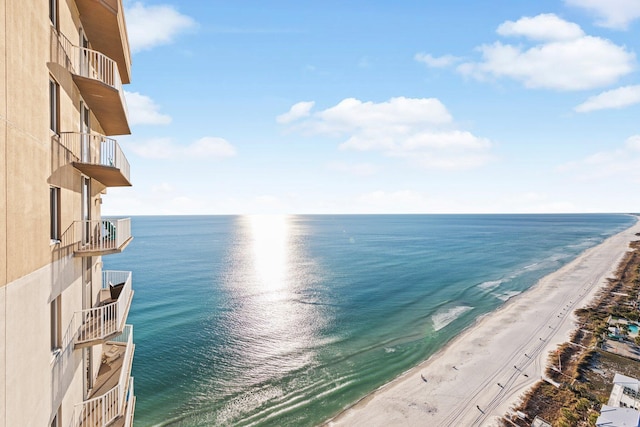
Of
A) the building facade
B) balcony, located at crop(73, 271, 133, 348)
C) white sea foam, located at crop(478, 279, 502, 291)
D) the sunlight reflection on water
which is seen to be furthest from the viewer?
white sea foam, located at crop(478, 279, 502, 291)

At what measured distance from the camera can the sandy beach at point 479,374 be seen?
79.9ft

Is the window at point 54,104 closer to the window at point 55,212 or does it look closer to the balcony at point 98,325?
the window at point 55,212

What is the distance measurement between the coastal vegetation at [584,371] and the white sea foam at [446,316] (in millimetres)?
12107

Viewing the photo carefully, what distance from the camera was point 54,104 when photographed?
33.3 feet

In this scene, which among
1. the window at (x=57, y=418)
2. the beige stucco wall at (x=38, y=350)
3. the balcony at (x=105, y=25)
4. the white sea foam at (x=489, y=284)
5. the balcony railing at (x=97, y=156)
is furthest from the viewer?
the white sea foam at (x=489, y=284)

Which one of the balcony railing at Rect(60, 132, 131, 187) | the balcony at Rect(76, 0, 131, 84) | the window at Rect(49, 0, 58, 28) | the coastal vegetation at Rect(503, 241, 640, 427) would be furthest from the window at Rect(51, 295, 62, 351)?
the coastal vegetation at Rect(503, 241, 640, 427)

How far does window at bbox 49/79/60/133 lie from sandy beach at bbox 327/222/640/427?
78.5 feet

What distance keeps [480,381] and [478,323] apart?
15.4 m

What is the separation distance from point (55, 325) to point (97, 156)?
708 centimetres

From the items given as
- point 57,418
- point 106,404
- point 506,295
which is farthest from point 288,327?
point 506,295

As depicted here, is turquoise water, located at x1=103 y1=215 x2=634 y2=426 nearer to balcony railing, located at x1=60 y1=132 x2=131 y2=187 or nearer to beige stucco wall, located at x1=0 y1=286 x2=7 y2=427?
balcony railing, located at x1=60 y1=132 x2=131 y2=187

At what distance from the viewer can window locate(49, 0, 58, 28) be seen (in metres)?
9.95

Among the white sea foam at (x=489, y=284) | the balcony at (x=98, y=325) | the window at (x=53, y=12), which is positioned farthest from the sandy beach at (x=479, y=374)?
the window at (x=53, y=12)

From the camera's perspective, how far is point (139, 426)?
76.7 ft
